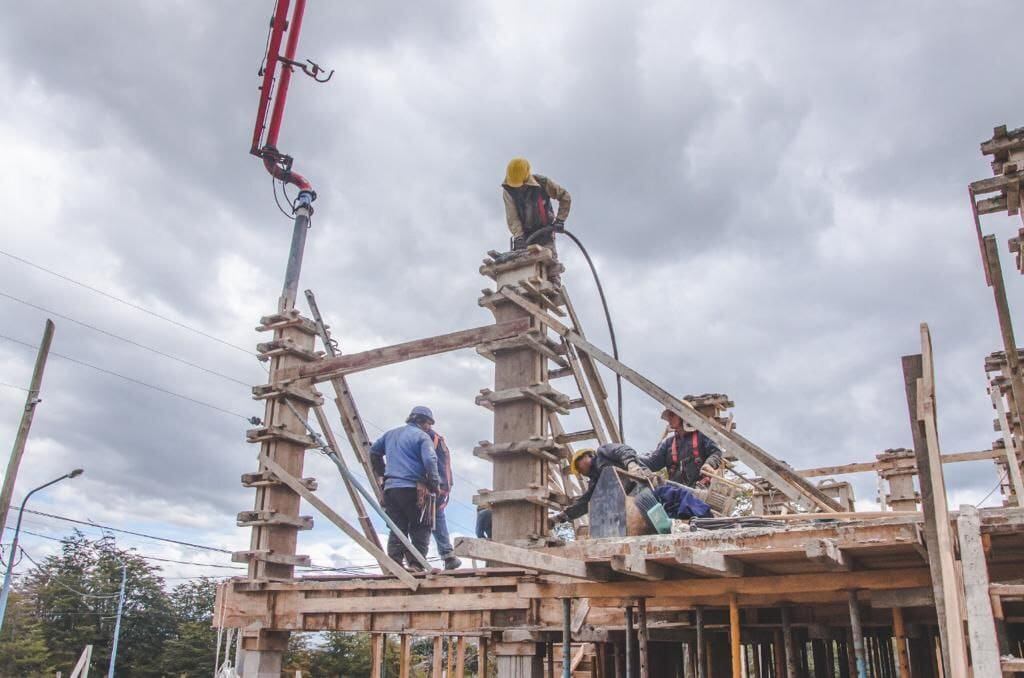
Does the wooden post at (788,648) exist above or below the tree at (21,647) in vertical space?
above

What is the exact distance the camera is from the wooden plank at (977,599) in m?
3.97

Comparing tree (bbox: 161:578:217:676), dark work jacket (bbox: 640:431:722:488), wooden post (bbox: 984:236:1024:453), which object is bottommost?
tree (bbox: 161:578:217:676)

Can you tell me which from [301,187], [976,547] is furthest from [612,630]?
[301,187]

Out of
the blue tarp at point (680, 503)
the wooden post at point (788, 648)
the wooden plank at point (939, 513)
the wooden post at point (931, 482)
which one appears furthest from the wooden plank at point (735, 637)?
the wooden plank at point (939, 513)

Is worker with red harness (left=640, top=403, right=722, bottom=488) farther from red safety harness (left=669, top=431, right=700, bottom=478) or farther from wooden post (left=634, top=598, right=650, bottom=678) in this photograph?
wooden post (left=634, top=598, right=650, bottom=678)

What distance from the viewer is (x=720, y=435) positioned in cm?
718

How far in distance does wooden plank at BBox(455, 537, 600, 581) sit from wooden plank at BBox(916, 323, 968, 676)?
220cm

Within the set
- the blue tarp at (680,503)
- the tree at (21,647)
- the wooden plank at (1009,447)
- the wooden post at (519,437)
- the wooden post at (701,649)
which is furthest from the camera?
the tree at (21,647)

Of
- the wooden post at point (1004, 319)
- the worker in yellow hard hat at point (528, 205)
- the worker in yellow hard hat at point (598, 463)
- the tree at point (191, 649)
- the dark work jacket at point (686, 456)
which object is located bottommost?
the tree at point (191, 649)

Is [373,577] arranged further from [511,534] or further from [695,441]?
[695,441]

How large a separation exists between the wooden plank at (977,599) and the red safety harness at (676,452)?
3711 millimetres

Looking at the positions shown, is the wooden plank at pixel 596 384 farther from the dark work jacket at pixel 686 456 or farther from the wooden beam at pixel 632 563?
the wooden beam at pixel 632 563

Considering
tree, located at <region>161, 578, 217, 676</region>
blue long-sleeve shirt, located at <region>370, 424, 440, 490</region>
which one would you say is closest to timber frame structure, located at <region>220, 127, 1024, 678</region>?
blue long-sleeve shirt, located at <region>370, 424, 440, 490</region>

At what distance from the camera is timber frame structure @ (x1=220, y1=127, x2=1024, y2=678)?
4.60 meters
